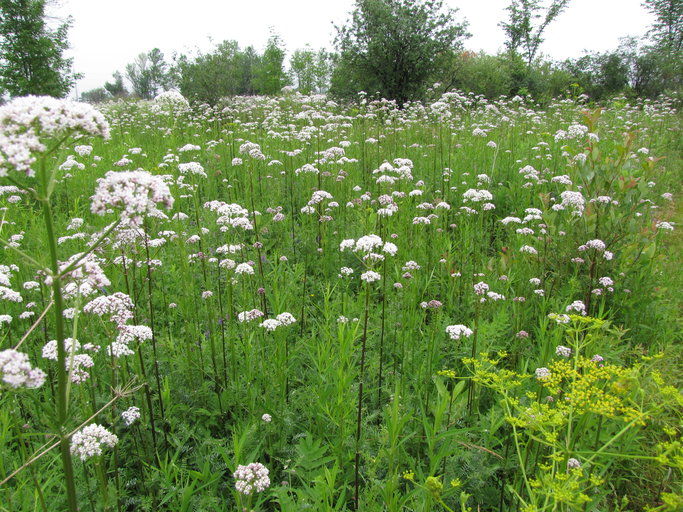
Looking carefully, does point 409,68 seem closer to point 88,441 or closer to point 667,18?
point 88,441

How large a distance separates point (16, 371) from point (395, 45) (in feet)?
64.8

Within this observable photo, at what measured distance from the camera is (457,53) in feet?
65.7

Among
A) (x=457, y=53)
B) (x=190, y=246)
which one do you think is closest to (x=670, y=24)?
(x=457, y=53)

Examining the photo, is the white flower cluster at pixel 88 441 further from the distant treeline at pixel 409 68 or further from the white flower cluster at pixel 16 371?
the distant treeline at pixel 409 68

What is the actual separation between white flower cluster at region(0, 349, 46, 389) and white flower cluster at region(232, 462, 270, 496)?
799 millimetres

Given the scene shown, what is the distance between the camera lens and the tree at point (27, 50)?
24.4 meters

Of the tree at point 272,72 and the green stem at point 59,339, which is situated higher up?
the tree at point 272,72

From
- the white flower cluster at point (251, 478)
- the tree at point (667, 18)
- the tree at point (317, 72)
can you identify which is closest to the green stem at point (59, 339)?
the white flower cluster at point (251, 478)

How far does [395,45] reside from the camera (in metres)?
18.1

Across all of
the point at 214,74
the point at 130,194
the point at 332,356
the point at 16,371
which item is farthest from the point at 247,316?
the point at 214,74

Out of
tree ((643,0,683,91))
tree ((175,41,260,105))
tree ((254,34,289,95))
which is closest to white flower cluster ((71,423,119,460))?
tree ((175,41,260,105))

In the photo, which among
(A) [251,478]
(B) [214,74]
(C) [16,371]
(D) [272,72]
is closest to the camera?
(C) [16,371]

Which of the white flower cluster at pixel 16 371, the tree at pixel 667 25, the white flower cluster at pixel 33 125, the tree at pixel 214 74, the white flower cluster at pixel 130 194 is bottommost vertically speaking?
the white flower cluster at pixel 16 371

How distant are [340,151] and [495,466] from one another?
368 centimetres
